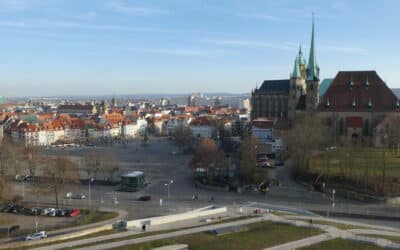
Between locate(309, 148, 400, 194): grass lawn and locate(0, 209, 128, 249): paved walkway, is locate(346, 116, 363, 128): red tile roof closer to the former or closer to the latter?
locate(309, 148, 400, 194): grass lawn

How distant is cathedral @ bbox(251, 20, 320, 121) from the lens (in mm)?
91688

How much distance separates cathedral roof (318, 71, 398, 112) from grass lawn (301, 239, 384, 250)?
182ft

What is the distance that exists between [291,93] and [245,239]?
7097cm

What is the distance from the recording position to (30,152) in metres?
74.2

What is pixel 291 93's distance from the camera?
9919cm

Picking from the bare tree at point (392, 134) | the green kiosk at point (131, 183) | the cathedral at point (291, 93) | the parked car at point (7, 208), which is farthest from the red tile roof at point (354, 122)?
the parked car at point (7, 208)

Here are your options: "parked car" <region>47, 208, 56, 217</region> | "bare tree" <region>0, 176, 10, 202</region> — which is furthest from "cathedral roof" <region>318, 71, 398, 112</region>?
"bare tree" <region>0, 176, 10, 202</region>

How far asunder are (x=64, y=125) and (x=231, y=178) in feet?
270

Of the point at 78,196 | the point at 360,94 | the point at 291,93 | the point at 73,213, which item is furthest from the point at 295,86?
the point at 73,213

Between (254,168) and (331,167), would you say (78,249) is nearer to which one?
(254,168)

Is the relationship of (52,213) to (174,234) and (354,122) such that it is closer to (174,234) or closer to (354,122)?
(174,234)

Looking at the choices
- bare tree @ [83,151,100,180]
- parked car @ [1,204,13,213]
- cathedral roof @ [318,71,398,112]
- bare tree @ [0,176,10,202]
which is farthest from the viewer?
cathedral roof @ [318,71,398,112]

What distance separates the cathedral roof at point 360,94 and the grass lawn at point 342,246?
5552cm

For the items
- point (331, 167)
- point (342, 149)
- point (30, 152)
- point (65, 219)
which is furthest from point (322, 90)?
point (65, 219)
